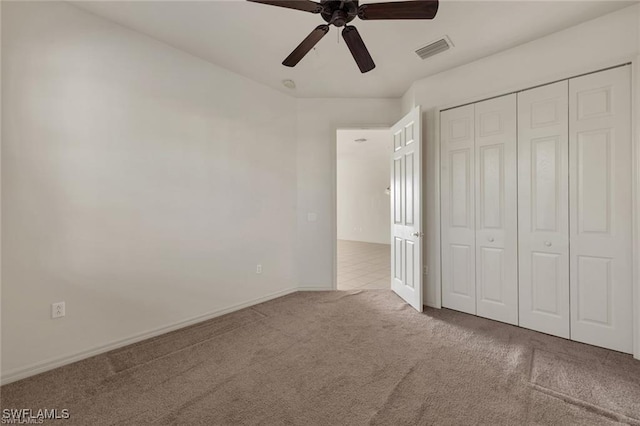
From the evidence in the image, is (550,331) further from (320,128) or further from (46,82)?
(46,82)

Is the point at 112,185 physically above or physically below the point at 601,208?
above

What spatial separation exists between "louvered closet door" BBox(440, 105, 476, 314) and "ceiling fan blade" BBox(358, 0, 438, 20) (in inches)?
70.9

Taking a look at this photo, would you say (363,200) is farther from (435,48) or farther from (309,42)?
(309,42)

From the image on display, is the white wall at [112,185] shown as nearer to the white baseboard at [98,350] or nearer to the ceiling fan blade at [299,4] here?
the white baseboard at [98,350]

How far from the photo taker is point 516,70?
2.84 m

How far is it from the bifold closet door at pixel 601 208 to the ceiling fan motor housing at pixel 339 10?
2.22 m

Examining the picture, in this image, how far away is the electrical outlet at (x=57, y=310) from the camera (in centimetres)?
215

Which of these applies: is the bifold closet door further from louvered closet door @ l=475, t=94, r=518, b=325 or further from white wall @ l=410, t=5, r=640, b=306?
louvered closet door @ l=475, t=94, r=518, b=325

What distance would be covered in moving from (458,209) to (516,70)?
1.50m

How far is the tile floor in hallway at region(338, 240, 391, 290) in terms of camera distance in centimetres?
450

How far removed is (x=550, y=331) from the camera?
2.68 m

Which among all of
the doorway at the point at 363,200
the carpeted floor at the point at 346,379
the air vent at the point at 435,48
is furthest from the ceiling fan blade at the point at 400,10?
the doorway at the point at 363,200

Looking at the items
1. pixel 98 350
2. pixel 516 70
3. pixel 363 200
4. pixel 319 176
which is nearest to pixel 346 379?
pixel 98 350

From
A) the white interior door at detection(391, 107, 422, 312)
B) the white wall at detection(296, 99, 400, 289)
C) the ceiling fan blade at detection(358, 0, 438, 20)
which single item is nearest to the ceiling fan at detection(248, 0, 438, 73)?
the ceiling fan blade at detection(358, 0, 438, 20)
